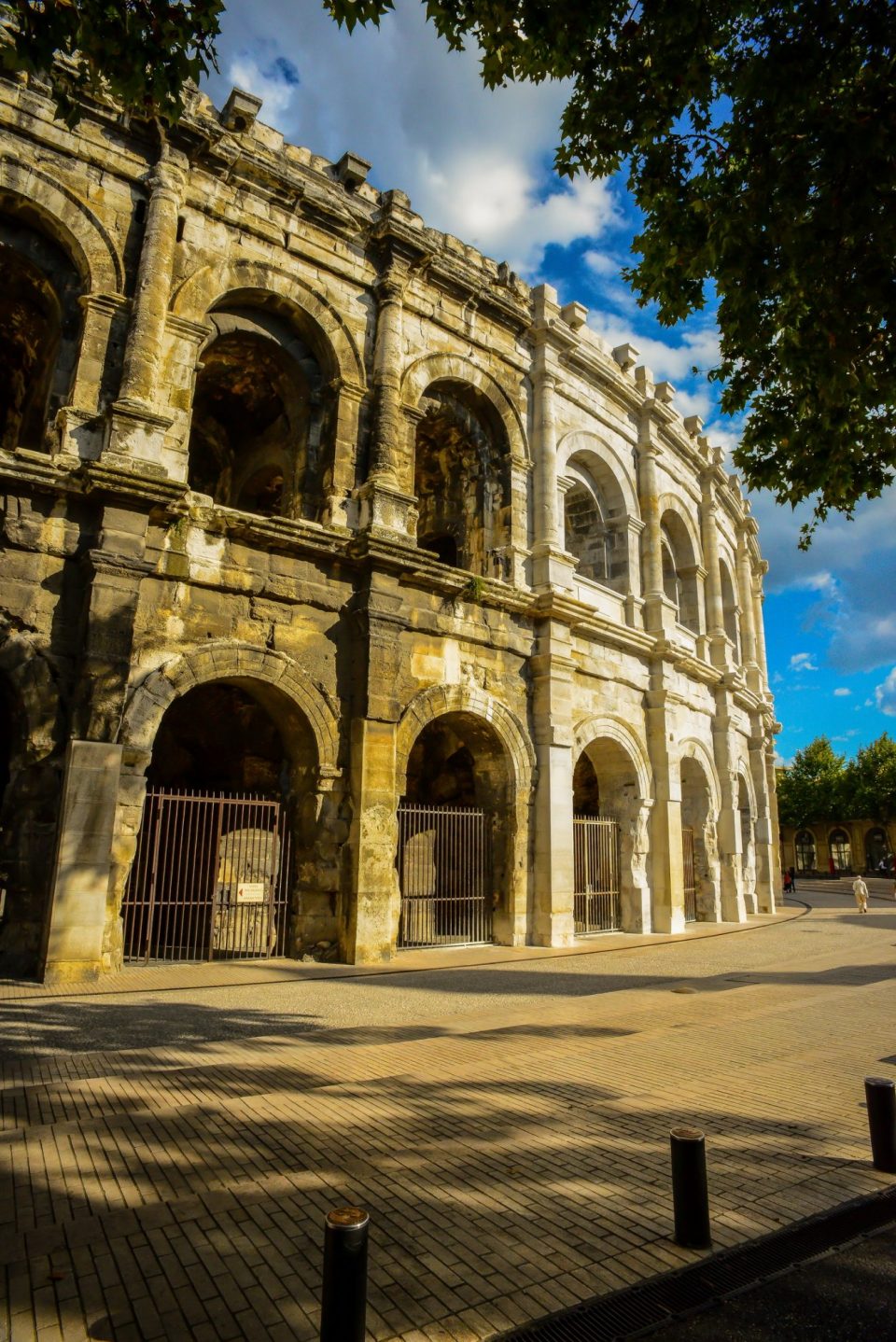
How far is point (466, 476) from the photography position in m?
14.3

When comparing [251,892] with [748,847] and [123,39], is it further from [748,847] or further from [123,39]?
[748,847]

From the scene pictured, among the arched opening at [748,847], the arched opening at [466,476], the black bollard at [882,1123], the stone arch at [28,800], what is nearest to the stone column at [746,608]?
the arched opening at [748,847]

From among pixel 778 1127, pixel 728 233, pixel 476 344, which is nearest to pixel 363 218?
pixel 476 344

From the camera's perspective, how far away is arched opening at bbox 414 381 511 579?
44.8 ft

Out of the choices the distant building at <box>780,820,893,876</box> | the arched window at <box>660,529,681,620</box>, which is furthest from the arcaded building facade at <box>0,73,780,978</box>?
the distant building at <box>780,820,893,876</box>

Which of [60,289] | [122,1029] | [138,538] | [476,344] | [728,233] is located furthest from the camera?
[476,344]

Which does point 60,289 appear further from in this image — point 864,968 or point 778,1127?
point 864,968

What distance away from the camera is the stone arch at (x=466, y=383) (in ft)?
40.6

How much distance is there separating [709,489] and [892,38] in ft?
51.9

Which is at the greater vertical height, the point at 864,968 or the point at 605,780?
the point at 605,780

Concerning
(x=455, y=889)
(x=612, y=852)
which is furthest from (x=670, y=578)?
(x=455, y=889)

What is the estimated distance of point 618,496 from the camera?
16.4 m

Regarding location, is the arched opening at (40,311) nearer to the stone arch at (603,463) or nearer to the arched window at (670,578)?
the stone arch at (603,463)

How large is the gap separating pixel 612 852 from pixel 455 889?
3.61m
